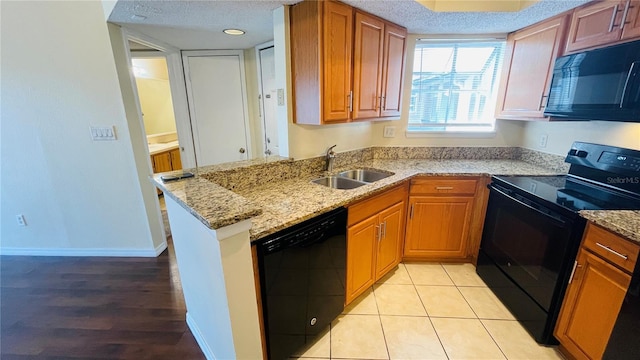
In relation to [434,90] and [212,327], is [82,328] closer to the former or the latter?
[212,327]

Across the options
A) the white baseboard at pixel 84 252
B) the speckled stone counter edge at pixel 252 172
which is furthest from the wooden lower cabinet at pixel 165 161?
the speckled stone counter edge at pixel 252 172

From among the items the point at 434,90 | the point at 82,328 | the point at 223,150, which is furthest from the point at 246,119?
the point at 82,328

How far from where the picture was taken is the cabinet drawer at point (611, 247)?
1.15 metres

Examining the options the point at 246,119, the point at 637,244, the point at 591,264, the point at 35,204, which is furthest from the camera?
the point at 246,119

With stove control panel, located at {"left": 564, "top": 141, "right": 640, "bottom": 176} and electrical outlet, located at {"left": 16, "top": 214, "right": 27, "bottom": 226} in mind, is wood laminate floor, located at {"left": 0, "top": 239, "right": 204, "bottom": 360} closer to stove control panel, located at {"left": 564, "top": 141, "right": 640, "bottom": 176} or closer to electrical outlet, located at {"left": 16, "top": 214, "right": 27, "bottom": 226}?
electrical outlet, located at {"left": 16, "top": 214, "right": 27, "bottom": 226}

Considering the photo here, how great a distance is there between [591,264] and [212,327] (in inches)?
78.9

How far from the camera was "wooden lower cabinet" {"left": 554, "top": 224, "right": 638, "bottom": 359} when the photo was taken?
1211 mm

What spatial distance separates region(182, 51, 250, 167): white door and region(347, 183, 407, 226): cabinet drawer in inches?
82.5

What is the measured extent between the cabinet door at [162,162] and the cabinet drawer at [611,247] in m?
4.67

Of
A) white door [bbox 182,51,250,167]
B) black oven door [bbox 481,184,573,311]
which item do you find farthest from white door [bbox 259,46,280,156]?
black oven door [bbox 481,184,573,311]

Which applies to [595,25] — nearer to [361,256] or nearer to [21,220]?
[361,256]

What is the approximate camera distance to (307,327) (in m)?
1.53

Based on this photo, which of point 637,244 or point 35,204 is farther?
point 35,204

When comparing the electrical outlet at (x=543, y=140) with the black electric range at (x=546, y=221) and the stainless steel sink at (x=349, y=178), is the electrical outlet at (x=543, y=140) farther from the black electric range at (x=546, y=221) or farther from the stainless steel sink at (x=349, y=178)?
the stainless steel sink at (x=349, y=178)
